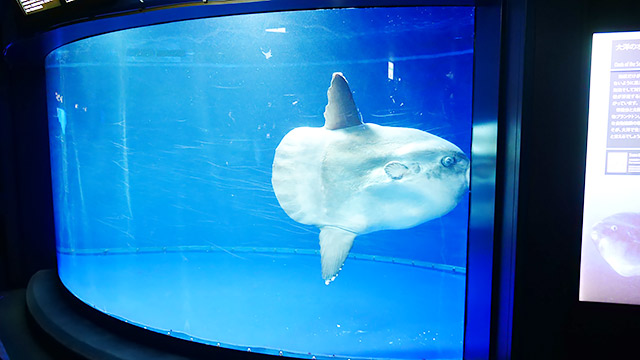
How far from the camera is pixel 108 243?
335 centimetres

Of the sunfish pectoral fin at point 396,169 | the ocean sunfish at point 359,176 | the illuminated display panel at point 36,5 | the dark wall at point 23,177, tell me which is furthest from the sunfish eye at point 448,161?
the dark wall at point 23,177

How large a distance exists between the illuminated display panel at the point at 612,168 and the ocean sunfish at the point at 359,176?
70cm

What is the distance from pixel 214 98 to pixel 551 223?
2.17 m

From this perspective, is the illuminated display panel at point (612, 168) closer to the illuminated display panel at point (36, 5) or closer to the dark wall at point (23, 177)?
the illuminated display panel at point (36, 5)

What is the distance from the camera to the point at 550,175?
1550 mm

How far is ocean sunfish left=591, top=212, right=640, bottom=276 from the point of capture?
1.67 metres

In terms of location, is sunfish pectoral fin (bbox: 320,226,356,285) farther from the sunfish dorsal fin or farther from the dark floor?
the dark floor

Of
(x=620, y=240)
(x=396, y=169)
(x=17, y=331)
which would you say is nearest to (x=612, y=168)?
(x=620, y=240)

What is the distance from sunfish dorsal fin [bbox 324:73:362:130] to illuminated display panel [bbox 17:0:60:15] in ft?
7.57

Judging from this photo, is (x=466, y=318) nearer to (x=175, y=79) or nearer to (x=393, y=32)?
(x=393, y=32)

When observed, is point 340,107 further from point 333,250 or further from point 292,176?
point 333,250

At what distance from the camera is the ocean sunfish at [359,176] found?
2.35 meters

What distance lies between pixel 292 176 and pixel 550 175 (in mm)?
1528

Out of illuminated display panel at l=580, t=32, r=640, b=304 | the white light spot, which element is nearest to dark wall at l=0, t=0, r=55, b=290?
the white light spot
